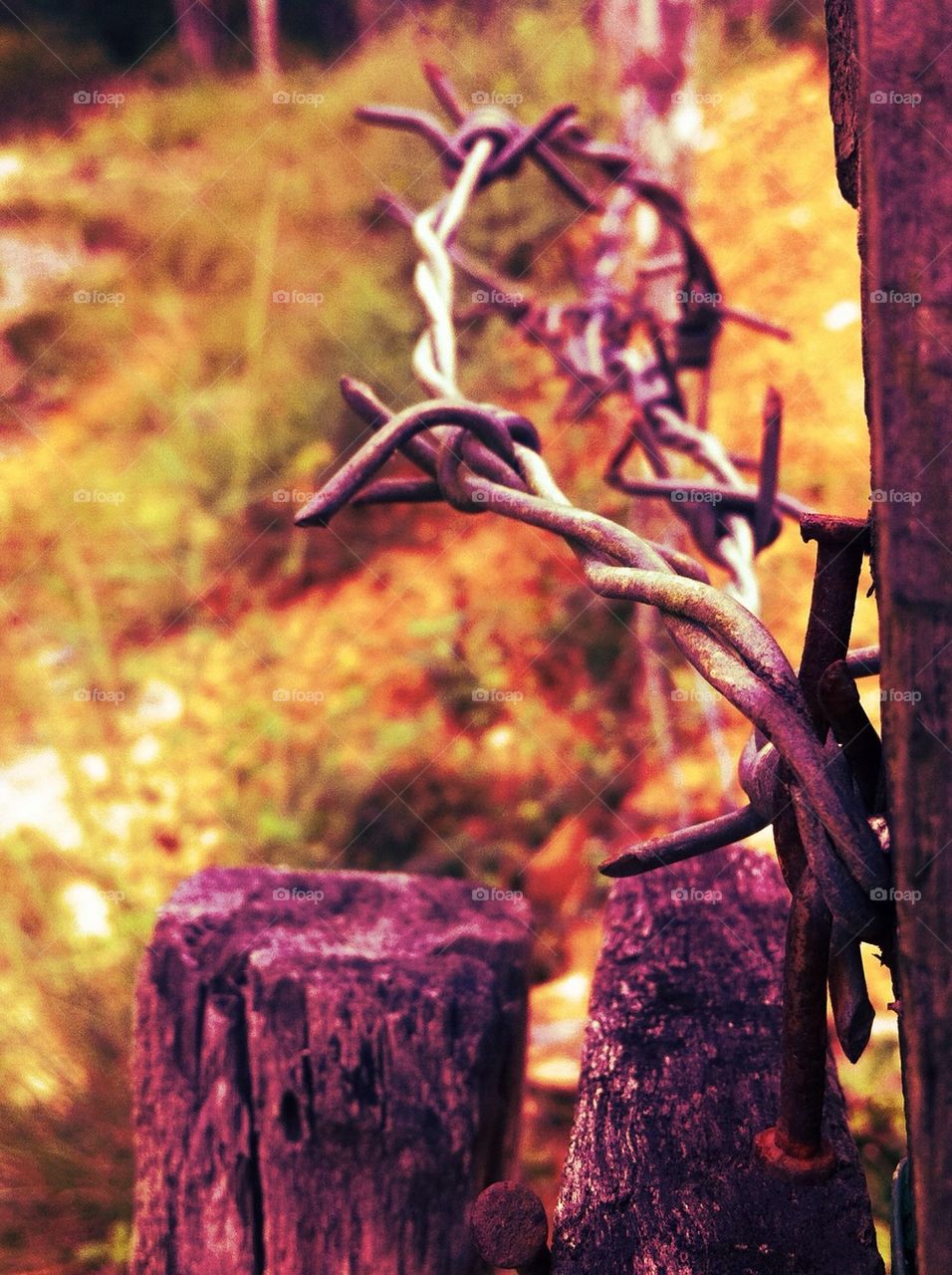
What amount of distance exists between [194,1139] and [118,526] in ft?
10.8

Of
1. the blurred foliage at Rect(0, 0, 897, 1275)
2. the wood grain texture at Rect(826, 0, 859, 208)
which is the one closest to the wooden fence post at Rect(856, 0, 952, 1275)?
the wood grain texture at Rect(826, 0, 859, 208)

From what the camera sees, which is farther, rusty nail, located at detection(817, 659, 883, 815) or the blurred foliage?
the blurred foliage

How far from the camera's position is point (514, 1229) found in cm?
54

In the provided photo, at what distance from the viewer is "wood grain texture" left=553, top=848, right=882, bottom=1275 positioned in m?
0.55

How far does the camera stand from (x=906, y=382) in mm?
388

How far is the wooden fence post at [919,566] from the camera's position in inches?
Answer: 15.0

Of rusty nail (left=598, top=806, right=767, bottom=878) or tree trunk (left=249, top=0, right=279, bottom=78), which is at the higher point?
tree trunk (left=249, top=0, right=279, bottom=78)

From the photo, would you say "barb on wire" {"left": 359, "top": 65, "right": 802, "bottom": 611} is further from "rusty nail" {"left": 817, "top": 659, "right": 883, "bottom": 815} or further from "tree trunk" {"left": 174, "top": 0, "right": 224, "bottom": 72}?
"tree trunk" {"left": 174, "top": 0, "right": 224, "bottom": 72}

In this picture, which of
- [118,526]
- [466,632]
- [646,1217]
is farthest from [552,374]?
[646,1217]

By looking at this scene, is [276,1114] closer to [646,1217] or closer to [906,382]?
[646,1217]

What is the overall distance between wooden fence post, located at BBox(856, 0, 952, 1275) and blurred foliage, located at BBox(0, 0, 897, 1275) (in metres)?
1.58

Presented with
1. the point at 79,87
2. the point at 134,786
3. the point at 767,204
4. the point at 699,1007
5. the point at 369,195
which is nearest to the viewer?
the point at 699,1007

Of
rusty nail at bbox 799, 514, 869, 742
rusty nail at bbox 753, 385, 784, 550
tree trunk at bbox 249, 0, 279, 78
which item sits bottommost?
rusty nail at bbox 799, 514, 869, 742

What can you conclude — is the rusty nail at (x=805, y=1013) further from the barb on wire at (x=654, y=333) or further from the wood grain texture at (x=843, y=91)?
the barb on wire at (x=654, y=333)
